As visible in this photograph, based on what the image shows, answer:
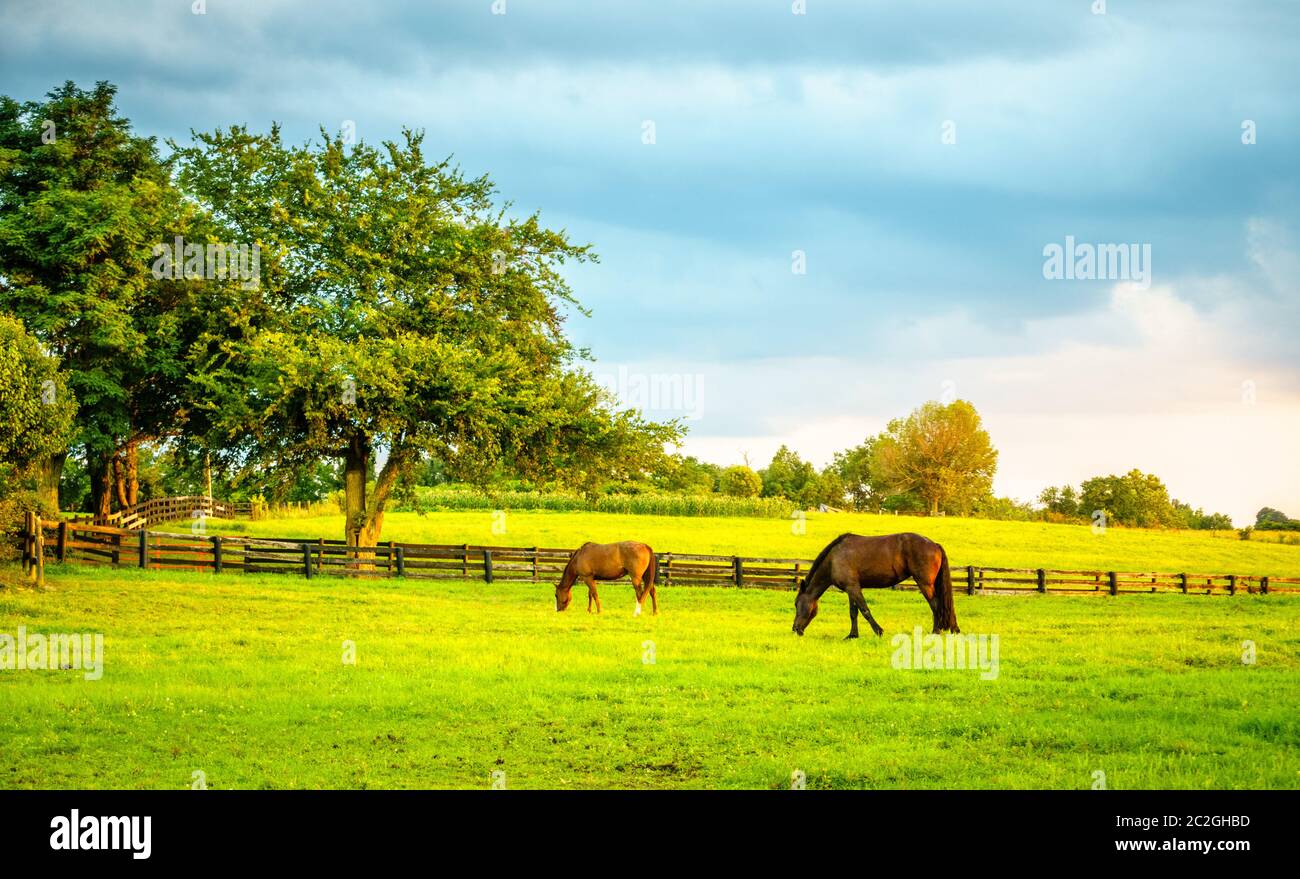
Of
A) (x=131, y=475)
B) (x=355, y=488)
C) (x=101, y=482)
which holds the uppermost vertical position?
(x=131, y=475)

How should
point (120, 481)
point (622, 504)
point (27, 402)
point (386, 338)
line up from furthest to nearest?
point (622, 504) → point (120, 481) → point (386, 338) → point (27, 402)

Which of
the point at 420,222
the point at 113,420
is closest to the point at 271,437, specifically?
the point at 113,420

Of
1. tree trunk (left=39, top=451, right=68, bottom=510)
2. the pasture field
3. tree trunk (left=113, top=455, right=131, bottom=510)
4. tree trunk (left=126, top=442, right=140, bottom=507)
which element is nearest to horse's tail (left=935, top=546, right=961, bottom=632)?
the pasture field

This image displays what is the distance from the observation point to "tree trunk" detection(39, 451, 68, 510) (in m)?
35.1

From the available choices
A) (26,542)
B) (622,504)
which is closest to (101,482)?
(26,542)

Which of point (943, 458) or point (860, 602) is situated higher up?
point (943, 458)

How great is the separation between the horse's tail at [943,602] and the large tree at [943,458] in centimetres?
8472

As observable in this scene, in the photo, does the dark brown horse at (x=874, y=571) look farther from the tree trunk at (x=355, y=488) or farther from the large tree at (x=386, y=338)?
the tree trunk at (x=355, y=488)

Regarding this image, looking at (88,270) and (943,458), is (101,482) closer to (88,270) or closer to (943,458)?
(88,270)

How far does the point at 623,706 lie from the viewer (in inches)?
525

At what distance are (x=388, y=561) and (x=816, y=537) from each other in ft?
104

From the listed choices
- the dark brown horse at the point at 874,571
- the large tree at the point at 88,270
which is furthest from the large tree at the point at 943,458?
the dark brown horse at the point at 874,571

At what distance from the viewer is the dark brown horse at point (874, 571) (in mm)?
19859

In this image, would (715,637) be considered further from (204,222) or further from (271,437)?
(204,222)
